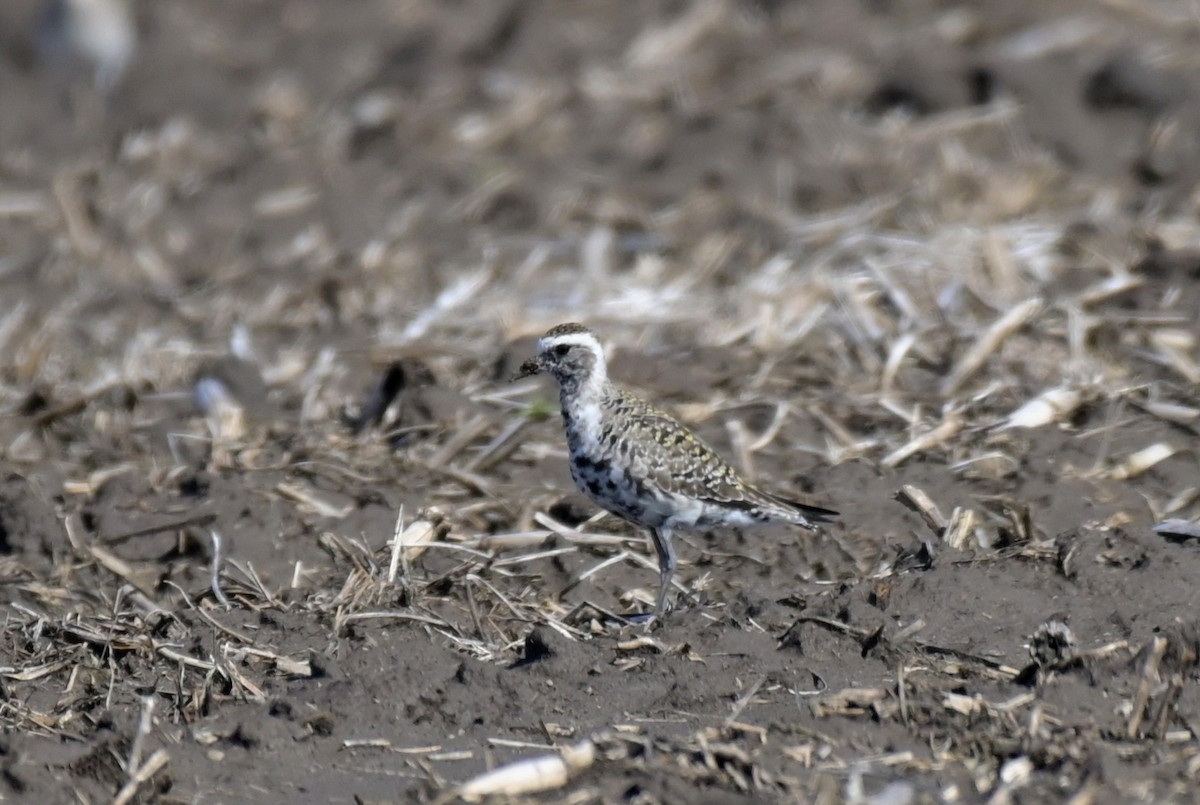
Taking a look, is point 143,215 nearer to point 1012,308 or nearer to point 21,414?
point 21,414

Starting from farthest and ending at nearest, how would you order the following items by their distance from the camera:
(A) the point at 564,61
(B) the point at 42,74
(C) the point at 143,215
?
(B) the point at 42,74, (A) the point at 564,61, (C) the point at 143,215

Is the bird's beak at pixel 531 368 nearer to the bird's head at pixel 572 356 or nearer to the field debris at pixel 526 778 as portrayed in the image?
the bird's head at pixel 572 356

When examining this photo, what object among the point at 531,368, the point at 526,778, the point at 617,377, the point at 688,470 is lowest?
the point at 617,377

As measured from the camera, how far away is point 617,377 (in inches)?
378

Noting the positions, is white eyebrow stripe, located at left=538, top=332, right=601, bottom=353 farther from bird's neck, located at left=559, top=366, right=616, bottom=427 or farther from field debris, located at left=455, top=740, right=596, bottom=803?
field debris, located at left=455, top=740, right=596, bottom=803

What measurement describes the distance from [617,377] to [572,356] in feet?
6.02

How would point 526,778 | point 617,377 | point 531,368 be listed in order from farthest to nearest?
point 617,377 < point 531,368 < point 526,778

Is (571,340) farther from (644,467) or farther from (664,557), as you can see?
(664,557)

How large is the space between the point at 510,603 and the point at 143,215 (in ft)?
26.9

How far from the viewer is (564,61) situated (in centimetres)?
1667

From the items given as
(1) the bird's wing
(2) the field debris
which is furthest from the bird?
(2) the field debris

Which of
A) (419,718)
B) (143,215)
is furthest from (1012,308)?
(143,215)

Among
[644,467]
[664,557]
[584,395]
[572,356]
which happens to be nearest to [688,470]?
[644,467]

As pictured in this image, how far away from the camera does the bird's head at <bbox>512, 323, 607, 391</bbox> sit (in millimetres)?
7754
